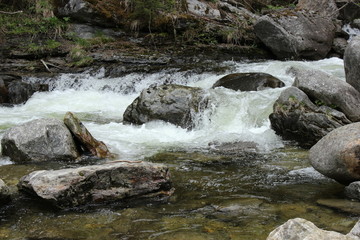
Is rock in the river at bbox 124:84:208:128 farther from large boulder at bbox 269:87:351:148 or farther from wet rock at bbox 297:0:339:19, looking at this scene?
wet rock at bbox 297:0:339:19

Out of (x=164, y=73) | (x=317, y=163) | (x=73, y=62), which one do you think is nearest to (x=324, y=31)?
(x=164, y=73)

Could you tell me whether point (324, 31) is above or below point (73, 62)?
above

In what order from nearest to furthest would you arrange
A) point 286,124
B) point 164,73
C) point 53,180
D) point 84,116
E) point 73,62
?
point 53,180 < point 286,124 < point 84,116 < point 164,73 < point 73,62

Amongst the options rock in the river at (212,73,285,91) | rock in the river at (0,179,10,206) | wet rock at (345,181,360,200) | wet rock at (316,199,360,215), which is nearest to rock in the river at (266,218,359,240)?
wet rock at (316,199,360,215)

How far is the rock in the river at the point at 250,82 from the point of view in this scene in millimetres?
10258

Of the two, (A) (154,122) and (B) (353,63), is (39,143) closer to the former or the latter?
(A) (154,122)

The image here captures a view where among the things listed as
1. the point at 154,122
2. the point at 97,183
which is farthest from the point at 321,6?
the point at 97,183

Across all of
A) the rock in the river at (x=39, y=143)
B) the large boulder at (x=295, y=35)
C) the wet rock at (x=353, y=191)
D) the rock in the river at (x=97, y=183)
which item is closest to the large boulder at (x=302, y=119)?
the wet rock at (x=353, y=191)

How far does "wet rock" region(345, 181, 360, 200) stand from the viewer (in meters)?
4.69

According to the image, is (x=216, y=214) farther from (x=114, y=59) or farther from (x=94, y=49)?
(x=94, y=49)

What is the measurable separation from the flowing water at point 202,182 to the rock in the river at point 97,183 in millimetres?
146

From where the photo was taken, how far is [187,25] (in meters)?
16.1

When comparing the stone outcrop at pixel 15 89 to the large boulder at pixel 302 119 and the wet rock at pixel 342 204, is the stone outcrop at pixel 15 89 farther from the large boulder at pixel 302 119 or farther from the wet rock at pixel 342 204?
the wet rock at pixel 342 204

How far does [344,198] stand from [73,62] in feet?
36.1
